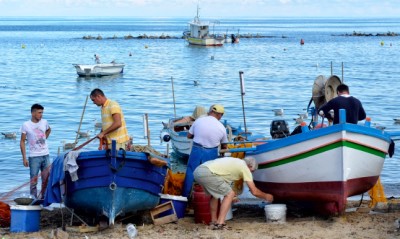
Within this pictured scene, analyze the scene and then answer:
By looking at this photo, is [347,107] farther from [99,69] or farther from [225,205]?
[99,69]

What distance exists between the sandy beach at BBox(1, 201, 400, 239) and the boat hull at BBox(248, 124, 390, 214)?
1.20 feet

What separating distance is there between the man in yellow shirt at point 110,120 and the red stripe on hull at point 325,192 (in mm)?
2454

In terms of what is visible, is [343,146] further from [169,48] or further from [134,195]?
[169,48]

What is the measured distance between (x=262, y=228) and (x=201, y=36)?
8291cm

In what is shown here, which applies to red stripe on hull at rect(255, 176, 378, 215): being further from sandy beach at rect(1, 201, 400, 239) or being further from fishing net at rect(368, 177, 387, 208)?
fishing net at rect(368, 177, 387, 208)

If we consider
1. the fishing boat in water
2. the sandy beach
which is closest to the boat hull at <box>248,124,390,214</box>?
the sandy beach

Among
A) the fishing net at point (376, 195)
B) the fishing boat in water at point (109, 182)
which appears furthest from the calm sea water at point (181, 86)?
the fishing boat in water at point (109, 182)

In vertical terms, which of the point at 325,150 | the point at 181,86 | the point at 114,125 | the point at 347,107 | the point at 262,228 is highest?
the point at 347,107

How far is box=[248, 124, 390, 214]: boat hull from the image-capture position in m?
11.5

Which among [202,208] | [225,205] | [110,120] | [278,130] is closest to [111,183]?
[110,120]

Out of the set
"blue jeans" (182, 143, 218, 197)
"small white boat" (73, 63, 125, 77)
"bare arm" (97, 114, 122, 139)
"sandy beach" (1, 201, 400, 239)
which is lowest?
"small white boat" (73, 63, 125, 77)

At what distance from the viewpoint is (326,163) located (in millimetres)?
11672

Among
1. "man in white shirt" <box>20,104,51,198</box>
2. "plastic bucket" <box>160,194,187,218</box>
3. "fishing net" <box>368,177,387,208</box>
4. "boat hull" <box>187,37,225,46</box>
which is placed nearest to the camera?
"plastic bucket" <box>160,194,187,218</box>

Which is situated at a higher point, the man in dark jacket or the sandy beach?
the man in dark jacket
